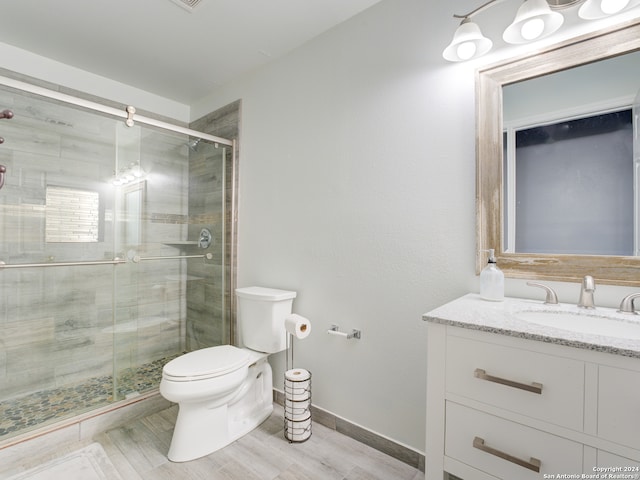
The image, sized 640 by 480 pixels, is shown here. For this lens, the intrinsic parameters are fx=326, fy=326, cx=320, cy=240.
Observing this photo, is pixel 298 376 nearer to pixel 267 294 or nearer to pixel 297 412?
pixel 297 412

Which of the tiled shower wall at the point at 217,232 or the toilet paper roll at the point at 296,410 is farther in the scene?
the tiled shower wall at the point at 217,232

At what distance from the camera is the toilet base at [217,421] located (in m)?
1.65

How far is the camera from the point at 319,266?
2008 mm

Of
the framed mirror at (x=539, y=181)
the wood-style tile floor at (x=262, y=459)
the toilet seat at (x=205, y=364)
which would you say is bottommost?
the wood-style tile floor at (x=262, y=459)

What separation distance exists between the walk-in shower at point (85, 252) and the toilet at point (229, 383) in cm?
67

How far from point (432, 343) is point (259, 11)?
6.37ft

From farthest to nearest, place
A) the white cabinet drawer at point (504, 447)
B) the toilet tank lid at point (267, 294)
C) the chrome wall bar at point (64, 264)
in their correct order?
the toilet tank lid at point (267, 294) → the chrome wall bar at point (64, 264) → the white cabinet drawer at point (504, 447)

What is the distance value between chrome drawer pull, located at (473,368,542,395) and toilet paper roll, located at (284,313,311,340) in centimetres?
107

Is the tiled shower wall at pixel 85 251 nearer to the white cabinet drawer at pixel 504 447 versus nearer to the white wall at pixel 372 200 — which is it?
the white wall at pixel 372 200

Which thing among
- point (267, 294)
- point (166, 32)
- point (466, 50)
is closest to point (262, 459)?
point (267, 294)

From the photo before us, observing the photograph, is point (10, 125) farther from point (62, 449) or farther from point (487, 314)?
point (487, 314)

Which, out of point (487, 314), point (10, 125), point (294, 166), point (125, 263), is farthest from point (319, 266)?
point (10, 125)

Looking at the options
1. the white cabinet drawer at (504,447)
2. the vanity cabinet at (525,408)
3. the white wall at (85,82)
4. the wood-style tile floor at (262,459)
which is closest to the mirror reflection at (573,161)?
the vanity cabinet at (525,408)

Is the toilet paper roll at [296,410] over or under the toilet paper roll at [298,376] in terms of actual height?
under
